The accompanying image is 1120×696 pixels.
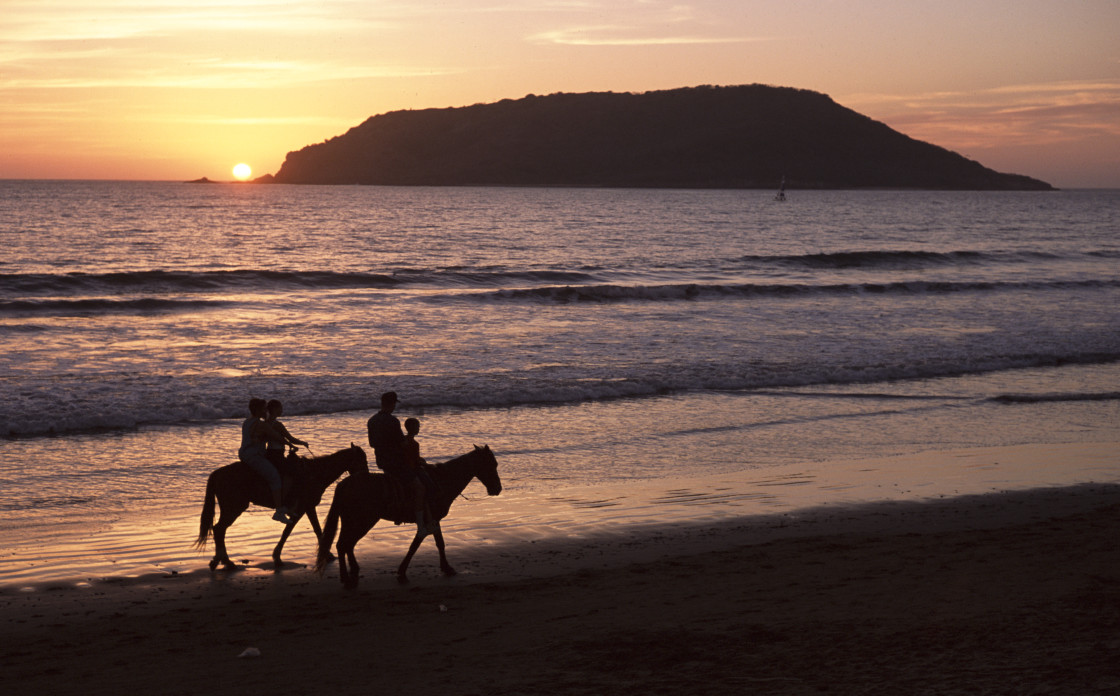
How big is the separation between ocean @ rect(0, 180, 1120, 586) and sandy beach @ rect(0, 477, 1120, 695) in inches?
43.2

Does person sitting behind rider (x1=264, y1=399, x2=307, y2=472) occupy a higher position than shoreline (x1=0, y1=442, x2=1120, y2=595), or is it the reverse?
person sitting behind rider (x1=264, y1=399, x2=307, y2=472)

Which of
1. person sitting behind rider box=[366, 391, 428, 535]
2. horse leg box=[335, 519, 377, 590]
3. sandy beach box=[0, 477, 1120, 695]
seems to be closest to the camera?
sandy beach box=[0, 477, 1120, 695]

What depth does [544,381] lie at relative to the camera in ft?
68.7

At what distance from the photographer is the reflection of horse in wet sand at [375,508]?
9.28 metres

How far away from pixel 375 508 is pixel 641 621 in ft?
9.32

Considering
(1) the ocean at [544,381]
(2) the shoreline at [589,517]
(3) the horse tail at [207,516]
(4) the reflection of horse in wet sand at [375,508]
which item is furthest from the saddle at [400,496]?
(3) the horse tail at [207,516]

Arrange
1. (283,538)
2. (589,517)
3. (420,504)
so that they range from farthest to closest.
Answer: (589,517)
(283,538)
(420,504)

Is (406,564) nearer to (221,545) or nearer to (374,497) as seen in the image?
(374,497)

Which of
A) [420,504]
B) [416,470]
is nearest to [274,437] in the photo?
[416,470]

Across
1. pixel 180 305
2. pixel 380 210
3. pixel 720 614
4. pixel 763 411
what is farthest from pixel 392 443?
pixel 380 210

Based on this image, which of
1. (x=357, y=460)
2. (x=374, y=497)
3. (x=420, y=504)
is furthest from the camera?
(x=357, y=460)

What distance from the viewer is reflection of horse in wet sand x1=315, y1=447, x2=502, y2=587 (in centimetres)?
928

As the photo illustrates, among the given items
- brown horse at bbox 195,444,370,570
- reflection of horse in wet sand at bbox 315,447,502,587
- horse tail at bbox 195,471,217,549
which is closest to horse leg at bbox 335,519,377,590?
reflection of horse in wet sand at bbox 315,447,502,587

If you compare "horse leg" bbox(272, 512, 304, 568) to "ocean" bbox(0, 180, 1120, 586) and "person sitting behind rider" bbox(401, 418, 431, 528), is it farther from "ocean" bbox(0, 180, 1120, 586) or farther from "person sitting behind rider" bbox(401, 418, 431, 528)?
"person sitting behind rider" bbox(401, 418, 431, 528)
